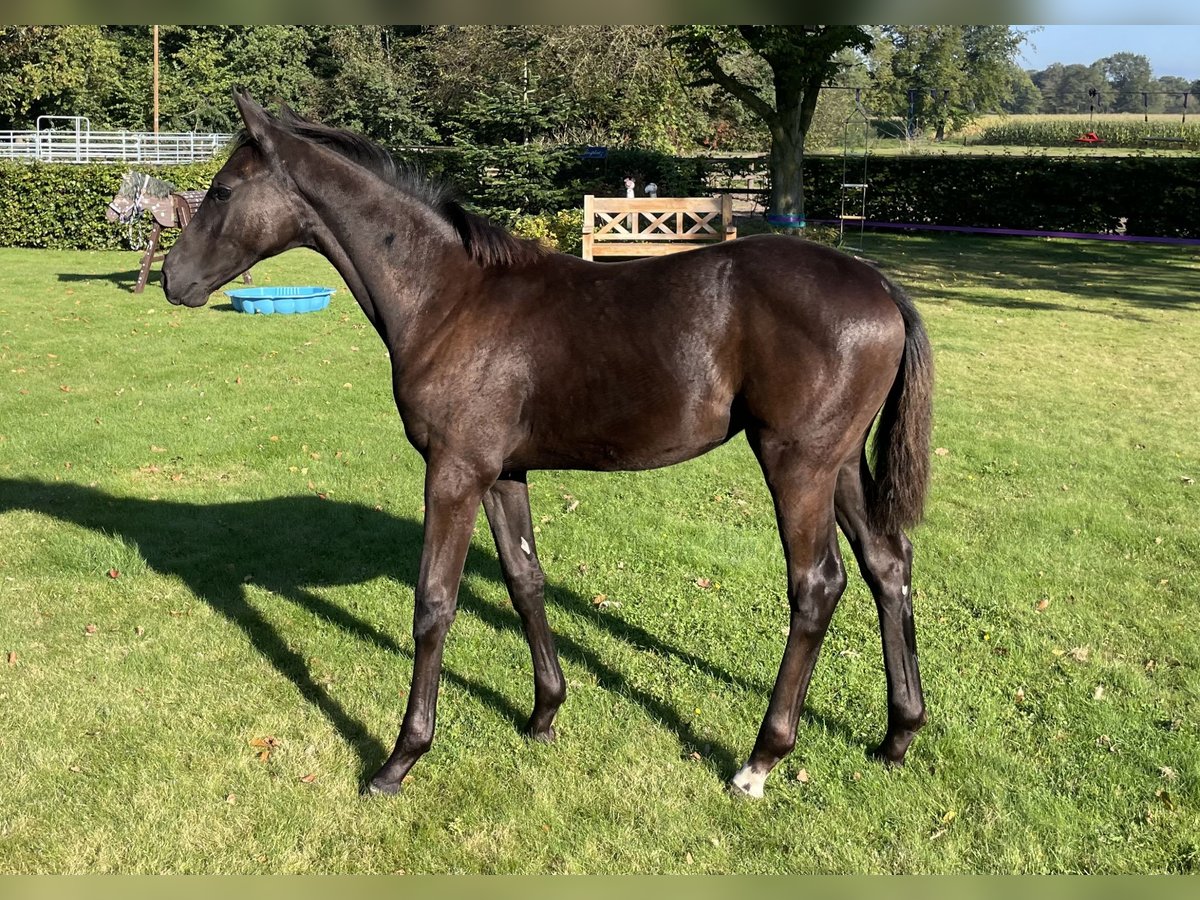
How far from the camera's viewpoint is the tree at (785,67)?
70.1 feet

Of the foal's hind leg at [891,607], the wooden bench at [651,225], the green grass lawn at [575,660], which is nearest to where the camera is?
the green grass lawn at [575,660]

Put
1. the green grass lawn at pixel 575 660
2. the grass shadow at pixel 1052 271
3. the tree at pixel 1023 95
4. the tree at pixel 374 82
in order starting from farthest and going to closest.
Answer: the tree at pixel 1023 95
the tree at pixel 374 82
the grass shadow at pixel 1052 271
the green grass lawn at pixel 575 660

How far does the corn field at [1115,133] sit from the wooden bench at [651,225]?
25.5 meters

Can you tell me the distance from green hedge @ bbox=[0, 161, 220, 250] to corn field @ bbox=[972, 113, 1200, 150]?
→ 33.2 meters

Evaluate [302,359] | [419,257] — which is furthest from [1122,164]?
[419,257]

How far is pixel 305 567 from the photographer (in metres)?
6.25

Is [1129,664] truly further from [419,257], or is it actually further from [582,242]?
[582,242]

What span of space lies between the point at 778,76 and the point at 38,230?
56.4 ft

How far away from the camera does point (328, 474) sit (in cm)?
795

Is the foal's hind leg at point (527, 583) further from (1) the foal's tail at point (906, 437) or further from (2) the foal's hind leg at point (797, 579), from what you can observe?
(1) the foal's tail at point (906, 437)

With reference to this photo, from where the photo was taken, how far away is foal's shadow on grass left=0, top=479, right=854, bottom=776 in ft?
15.6

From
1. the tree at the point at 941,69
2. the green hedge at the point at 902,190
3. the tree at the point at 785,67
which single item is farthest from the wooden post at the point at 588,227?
the tree at the point at 941,69

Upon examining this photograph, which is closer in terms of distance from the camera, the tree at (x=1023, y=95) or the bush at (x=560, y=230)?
the bush at (x=560, y=230)

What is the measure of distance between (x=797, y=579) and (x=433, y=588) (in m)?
1.43
